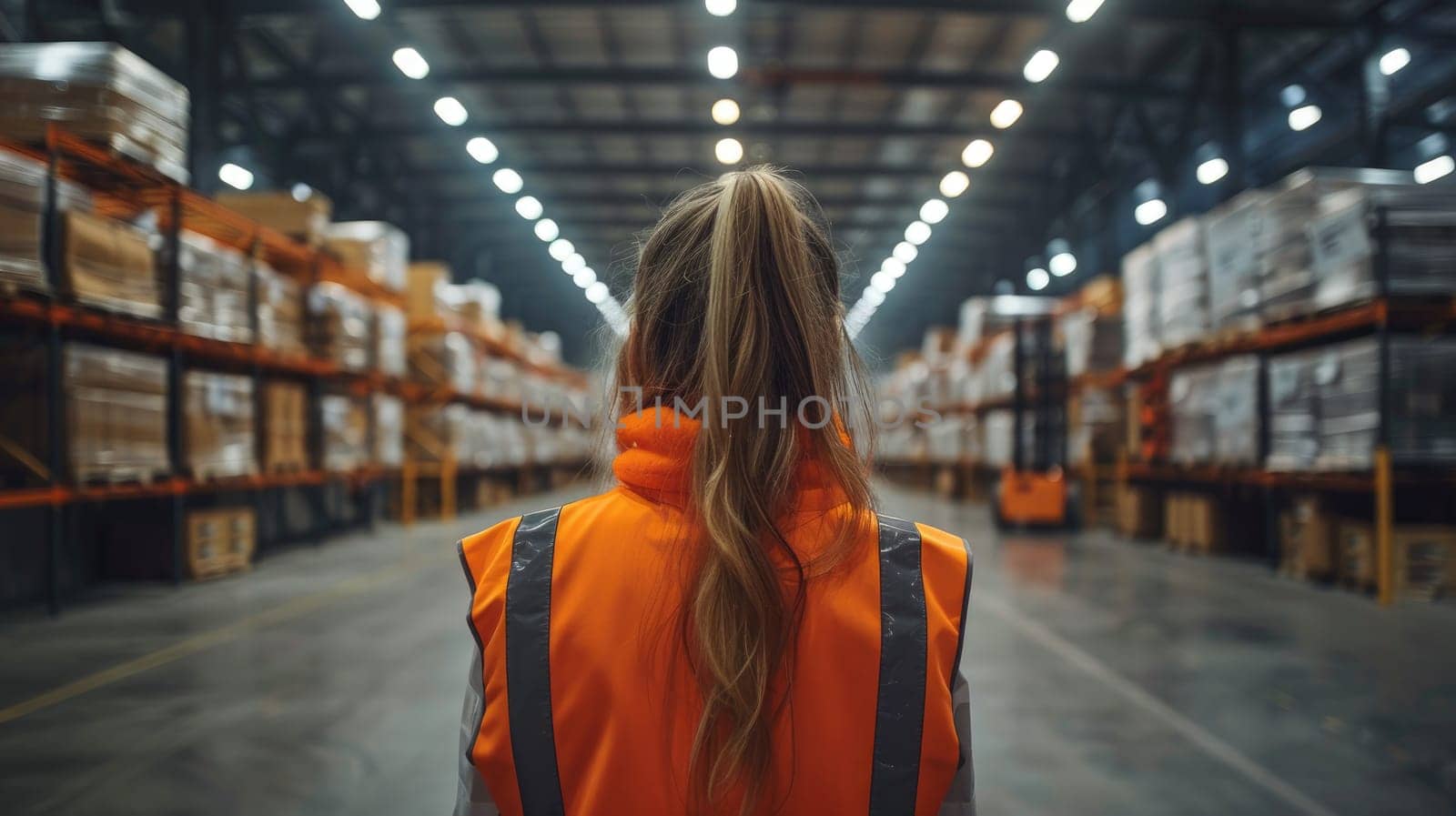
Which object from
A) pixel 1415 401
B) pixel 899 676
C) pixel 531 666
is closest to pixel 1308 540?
pixel 1415 401

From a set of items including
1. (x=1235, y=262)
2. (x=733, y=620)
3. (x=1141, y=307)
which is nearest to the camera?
(x=733, y=620)

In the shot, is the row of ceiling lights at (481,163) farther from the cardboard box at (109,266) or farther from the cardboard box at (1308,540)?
the cardboard box at (1308,540)

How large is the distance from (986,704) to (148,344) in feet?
20.7

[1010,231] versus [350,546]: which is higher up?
[1010,231]

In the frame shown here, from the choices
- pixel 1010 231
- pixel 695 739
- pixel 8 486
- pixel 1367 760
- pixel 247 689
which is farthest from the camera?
pixel 1010 231

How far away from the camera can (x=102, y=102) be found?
4547 mm

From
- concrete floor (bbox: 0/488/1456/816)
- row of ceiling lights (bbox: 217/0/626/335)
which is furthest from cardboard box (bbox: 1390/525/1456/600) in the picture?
row of ceiling lights (bbox: 217/0/626/335)

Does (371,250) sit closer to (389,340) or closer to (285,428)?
(389,340)

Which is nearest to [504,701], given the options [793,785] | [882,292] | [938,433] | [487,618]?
[487,618]

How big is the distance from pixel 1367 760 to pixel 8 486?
21.3ft

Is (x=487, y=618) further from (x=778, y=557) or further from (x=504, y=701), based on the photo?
(x=778, y=557)

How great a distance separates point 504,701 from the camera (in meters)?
0.86

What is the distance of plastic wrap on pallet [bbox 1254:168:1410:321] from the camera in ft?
20.0

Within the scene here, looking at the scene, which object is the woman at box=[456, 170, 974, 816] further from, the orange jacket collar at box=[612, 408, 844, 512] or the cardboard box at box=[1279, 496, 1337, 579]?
the cardboard box at box=[1279, 496, 1337, 579]
